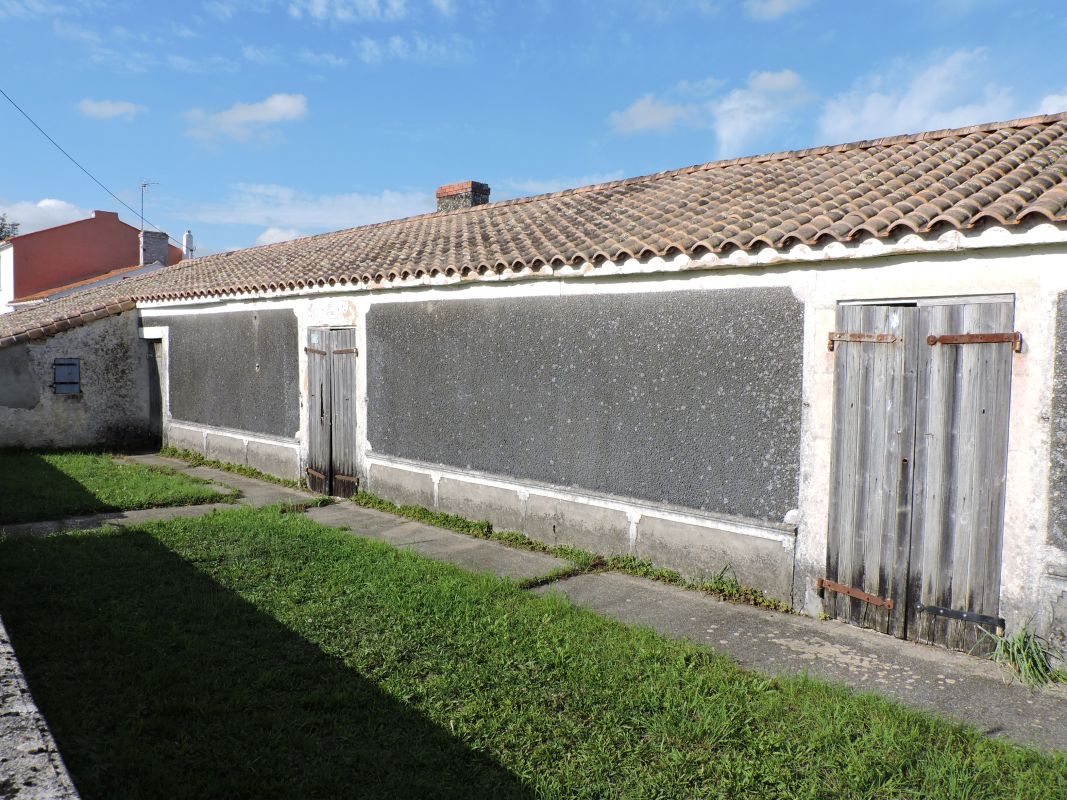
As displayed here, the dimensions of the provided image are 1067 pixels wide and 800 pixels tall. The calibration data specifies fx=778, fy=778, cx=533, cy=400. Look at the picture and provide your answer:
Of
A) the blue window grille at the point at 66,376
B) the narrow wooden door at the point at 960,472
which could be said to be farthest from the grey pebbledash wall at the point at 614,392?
the blue window grille at the point at 66,376

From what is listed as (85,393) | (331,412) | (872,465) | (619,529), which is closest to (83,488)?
(331,412)

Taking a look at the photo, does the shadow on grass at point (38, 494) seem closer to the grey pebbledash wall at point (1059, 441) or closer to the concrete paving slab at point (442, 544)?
the concrete paving slab at point (442, 544)

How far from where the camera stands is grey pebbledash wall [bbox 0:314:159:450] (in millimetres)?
13578

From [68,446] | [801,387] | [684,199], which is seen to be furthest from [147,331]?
[801,387]

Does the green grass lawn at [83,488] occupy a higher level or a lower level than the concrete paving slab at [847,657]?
higher

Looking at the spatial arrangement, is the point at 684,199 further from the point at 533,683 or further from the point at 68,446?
the point at 68,446

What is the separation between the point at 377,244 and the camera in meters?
12.2

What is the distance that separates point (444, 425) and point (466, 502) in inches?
35.4

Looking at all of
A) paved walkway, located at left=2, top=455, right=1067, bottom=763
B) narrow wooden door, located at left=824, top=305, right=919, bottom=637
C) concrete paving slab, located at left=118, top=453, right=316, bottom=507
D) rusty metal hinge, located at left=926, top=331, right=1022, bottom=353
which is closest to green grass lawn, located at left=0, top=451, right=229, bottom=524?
concrete paving slab, located at left=118, top=453, right=316, bottom=507

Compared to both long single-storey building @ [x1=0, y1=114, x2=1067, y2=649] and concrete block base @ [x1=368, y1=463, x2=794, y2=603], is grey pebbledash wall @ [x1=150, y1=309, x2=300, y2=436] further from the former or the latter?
concrete block base @ [x1=368, y1=463, x2=794, y2=603]

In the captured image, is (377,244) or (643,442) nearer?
(643,442)

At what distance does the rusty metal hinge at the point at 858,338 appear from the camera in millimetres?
5273

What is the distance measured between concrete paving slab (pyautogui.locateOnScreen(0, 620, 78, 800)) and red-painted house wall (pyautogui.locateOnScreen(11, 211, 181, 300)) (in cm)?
Result: 2994

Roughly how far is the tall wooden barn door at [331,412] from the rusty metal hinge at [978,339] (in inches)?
269
